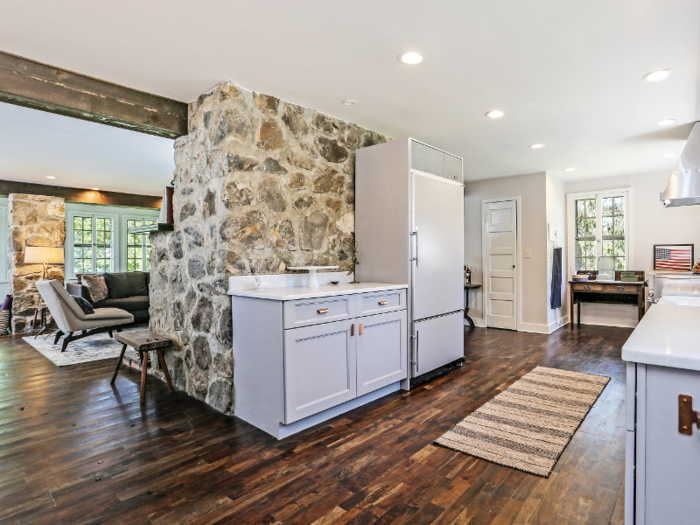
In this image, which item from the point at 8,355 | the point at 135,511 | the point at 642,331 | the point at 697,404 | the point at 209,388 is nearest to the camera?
the point at 697,404

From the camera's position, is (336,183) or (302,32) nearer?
(302,32)

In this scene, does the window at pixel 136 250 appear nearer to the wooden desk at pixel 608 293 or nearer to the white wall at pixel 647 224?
the wooden desk at pixel 608 293

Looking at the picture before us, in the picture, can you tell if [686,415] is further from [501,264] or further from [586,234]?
[586,234]

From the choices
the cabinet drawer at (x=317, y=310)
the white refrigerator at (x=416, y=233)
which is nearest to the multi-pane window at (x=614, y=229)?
the white refrigerator at (x=416, y=233)

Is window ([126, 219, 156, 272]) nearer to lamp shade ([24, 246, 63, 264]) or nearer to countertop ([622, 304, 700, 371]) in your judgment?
lamp shade ([24, 246, 63, 264])

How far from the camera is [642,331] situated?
1.37m

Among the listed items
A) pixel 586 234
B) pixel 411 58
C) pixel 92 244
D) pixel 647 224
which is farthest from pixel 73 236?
pixel 647 224

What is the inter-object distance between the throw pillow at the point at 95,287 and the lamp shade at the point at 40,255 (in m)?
0.52

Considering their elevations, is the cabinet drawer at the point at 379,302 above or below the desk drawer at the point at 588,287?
above

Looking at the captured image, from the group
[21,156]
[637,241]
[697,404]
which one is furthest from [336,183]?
[637,241]

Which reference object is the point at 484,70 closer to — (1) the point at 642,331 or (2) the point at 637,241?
(1) the point at 642,331

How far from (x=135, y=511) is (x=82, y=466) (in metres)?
0.64

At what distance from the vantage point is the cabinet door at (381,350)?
9.71ft

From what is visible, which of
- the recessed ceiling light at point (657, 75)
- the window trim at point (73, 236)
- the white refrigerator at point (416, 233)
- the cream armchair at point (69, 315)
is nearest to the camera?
the recessed ceiling light at point (657, 75)
